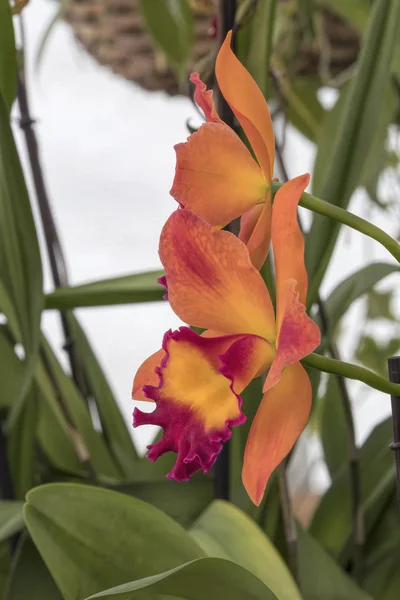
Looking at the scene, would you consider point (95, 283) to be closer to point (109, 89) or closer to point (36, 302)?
point (36, 302)

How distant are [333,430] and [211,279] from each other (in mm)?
370

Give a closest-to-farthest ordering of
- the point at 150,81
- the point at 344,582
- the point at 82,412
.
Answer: the point at 344,582
the point at 82,412
the point at 150,81

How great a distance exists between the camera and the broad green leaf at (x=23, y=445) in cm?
39

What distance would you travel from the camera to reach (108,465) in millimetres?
479

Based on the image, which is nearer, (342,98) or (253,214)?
(253,214)

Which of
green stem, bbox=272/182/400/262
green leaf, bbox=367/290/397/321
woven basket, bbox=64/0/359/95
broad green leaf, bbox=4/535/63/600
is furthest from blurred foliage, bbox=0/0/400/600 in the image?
green leaf, bbox=367/290/397/321

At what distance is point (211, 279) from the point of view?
0.60ft

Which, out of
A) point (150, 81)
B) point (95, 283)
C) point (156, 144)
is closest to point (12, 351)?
point (95, 283)

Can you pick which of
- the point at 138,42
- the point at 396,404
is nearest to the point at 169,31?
the point at 138,42

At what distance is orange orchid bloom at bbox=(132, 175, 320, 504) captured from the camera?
7.1 inches

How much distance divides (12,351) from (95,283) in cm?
8

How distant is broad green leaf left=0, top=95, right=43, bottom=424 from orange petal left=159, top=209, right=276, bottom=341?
156 millimetres

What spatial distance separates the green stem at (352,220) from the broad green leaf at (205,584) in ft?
0.33

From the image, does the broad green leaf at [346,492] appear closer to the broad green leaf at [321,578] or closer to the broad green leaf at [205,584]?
the broad green leaf at [321,578]
